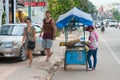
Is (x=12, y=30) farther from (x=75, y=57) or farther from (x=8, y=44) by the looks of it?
(x=75, y=57)

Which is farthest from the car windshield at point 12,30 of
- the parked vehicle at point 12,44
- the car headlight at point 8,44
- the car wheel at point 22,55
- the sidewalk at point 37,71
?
the sidewalk at point 37,71

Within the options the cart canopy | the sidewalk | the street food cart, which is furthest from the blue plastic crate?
the cart canopy

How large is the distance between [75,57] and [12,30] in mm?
3767

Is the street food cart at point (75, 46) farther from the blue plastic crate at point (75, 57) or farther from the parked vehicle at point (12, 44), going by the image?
the parked vehicle at point (12, 44)

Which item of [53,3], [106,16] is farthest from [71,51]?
[106,16]

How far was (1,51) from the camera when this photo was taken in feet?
52.2

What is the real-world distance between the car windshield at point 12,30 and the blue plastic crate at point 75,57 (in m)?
3.06

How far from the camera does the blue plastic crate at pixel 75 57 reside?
1475 centimetres

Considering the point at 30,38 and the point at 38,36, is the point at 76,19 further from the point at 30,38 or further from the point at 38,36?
the point at 38,36

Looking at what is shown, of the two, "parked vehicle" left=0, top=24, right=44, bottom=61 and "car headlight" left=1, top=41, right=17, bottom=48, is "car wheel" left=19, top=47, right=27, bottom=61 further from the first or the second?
"car headlight" left=1, top=41, right=17, bottom=48

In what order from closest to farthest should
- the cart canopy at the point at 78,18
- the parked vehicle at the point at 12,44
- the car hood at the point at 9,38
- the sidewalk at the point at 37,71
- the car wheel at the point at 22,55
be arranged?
the sidewalk at the point at 37,71
the cart canopy at the point at 78,18
the parked vehicle at the point at 12,44
the car hood at the point at 9,38
the car wheel at the point at 22,55

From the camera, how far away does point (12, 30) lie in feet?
56.9

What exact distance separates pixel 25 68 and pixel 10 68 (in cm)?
53

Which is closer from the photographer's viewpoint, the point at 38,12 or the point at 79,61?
the point at 79,61
